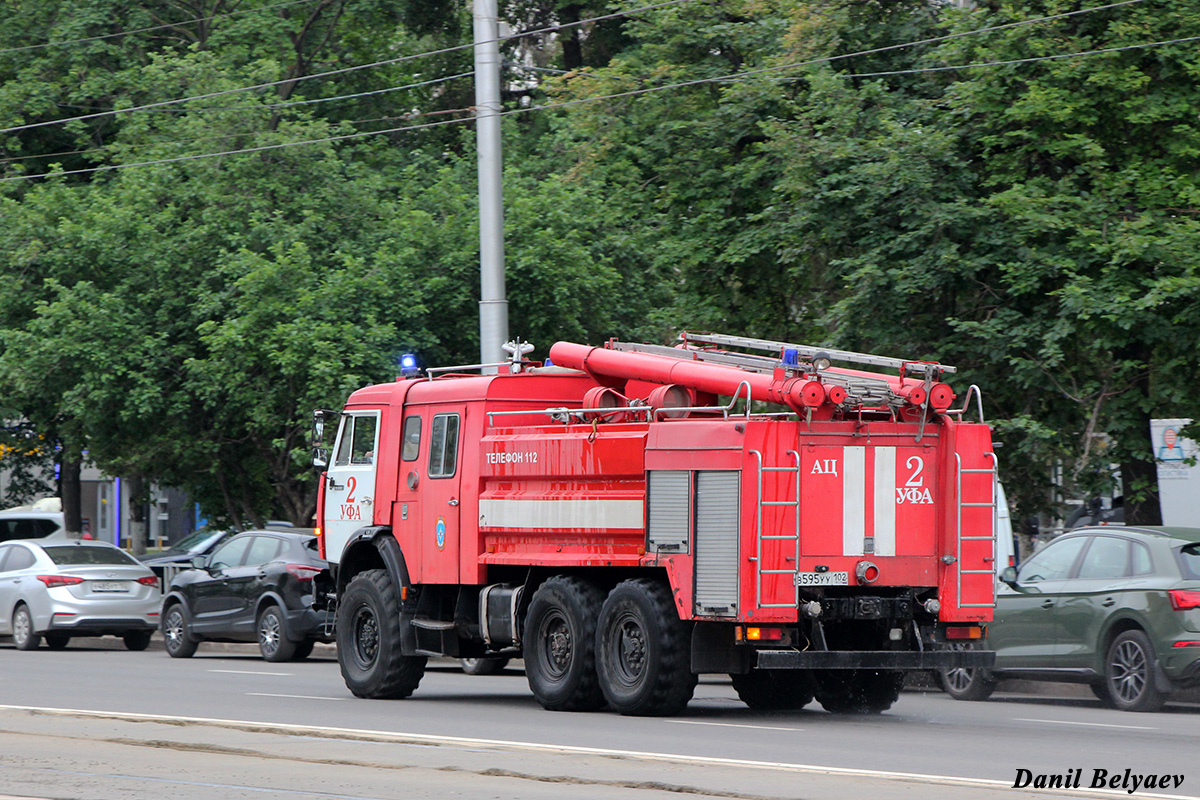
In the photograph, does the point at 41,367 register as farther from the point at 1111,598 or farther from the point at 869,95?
the point at 1111,598

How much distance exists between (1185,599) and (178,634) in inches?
545

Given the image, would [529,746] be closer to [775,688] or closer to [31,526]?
[775,688]

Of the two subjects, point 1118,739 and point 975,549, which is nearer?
point 1118,739

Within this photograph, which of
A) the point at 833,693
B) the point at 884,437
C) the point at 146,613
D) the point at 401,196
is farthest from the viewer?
the point at 401,196

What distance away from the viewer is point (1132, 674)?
583 inches

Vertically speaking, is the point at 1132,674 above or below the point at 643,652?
below

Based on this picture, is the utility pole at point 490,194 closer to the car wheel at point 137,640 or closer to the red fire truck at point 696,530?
the red fire truck at point 696,530

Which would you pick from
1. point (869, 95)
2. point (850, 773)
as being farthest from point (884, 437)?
point (869, 95)

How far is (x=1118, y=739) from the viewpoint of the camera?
11.9 m

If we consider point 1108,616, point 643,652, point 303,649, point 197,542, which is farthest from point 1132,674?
point 197,542

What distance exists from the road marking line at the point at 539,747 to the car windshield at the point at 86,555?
407 inches

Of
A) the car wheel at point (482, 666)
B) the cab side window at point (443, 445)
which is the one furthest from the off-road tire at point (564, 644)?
the car wheel at point (482, 666)

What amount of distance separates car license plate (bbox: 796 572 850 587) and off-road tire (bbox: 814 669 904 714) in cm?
180

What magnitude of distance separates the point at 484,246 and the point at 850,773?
10564 mm
